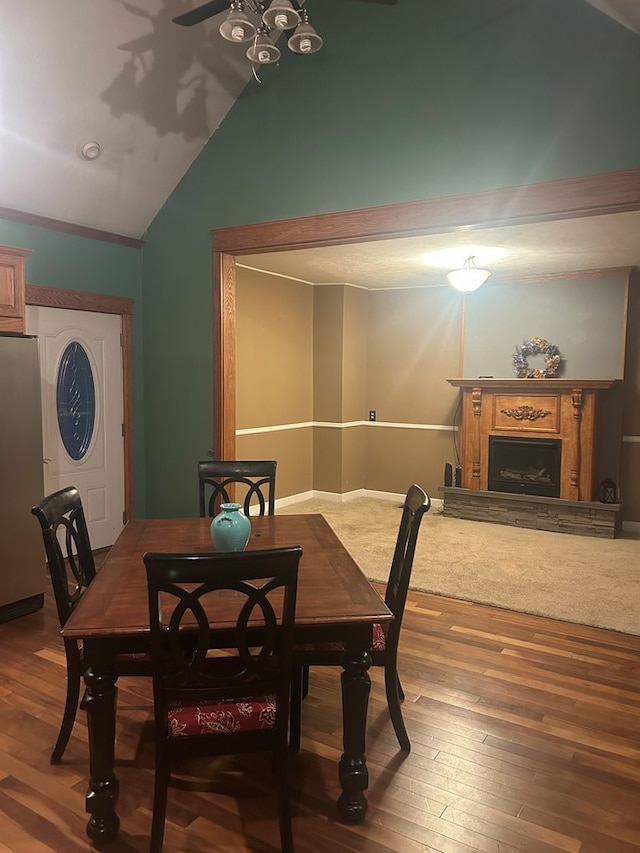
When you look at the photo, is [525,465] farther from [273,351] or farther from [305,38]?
[305,38]

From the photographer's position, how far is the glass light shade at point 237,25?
260 centimetres

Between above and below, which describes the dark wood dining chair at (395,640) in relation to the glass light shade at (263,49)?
below

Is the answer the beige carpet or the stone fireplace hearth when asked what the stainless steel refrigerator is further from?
the stone fireplace hearth

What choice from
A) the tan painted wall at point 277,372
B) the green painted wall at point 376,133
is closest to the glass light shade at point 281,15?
the green painted wall at point 376,133

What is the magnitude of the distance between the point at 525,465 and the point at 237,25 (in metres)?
5.11

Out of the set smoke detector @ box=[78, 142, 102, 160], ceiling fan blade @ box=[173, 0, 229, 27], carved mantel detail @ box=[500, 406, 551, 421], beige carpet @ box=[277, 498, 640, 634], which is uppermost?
ceiling fan blade @ box=[173, 0, 229, 27]

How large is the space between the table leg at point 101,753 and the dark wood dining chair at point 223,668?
0.20 meters

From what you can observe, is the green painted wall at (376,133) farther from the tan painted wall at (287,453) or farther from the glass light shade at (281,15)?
the tan painted wall at (287,453)

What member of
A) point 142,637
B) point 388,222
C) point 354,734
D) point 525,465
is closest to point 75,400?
point 388,222

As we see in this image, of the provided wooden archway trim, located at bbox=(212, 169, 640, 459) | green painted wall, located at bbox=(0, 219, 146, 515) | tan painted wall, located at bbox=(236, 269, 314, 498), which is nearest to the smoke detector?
green painted wall, located at bbox=(0, 219, 146, 515)

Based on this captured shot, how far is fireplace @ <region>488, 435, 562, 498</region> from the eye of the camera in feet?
20.8

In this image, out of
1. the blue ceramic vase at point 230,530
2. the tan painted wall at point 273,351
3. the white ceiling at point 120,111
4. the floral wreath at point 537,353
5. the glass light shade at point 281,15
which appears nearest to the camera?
the blue ceramic vase at point 230,530

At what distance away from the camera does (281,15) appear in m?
2.56

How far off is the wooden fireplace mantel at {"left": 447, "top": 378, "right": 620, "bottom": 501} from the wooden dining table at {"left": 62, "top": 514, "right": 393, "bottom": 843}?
447 centimetres
